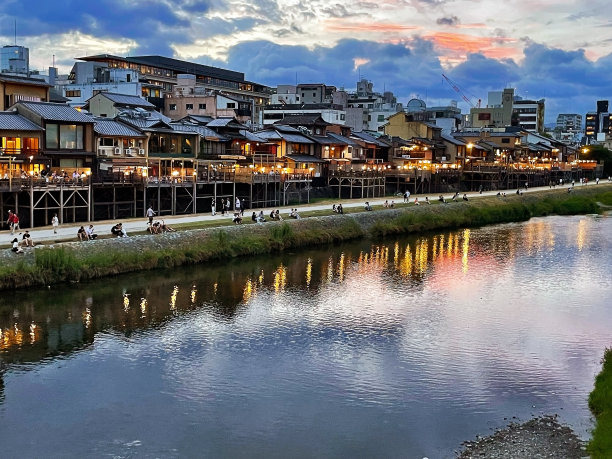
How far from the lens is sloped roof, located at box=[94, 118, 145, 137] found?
168 feet

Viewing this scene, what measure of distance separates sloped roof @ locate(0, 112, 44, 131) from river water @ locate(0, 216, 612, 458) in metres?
15.2

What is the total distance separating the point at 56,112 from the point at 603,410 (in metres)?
40.8

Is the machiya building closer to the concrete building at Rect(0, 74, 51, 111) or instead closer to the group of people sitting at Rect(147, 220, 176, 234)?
the concrete building at Rect(0, 74, 51, 111)

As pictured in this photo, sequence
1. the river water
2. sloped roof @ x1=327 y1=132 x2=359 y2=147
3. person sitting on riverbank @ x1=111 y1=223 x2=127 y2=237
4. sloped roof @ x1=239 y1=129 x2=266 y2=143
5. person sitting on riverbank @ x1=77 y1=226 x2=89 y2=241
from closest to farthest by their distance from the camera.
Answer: the river water
person sitting on riverbank @ x1=77 y1=226 x2=89 y2=241
person sitting on riverbank @ x1=111 y1=223 x2=127 y2=237
sloped roof @ x1=239 y1=129 x2=266 y2=143
sloped roof @ x1=327 y1=132 x2=359 y2=147

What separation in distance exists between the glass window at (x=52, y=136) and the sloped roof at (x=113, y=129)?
12.1 ft

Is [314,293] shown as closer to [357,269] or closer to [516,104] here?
[357,269]

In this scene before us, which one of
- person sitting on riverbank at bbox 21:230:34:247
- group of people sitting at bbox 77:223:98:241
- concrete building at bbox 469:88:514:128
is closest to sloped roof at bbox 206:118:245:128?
group of people sitting at bbox 77:223:98:241

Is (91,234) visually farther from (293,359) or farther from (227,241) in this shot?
(293,359)

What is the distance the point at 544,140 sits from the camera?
136 m

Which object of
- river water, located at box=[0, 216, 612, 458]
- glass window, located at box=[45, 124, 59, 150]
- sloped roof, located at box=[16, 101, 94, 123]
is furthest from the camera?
glass window, located at box=[45, 124, 59, 150]

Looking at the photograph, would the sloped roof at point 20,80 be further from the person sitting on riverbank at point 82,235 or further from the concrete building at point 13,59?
the concrete building at point 13,59

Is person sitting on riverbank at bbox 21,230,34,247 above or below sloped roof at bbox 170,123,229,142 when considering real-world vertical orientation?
below

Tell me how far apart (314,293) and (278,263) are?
804 cm

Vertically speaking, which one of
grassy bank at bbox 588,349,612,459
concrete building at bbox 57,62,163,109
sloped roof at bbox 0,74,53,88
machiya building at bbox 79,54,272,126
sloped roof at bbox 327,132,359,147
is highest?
machiya building at bbox 79,54,272,126
